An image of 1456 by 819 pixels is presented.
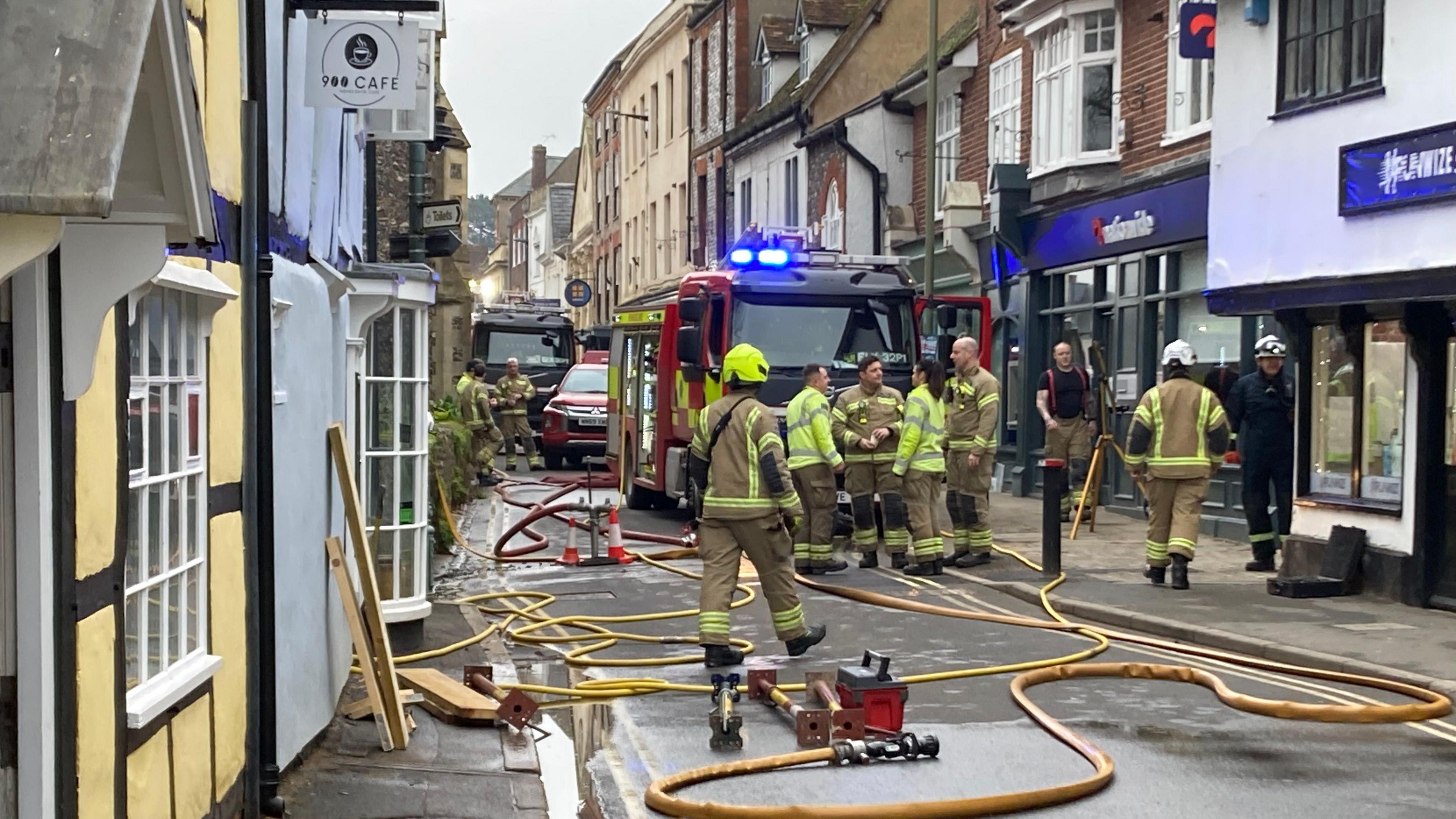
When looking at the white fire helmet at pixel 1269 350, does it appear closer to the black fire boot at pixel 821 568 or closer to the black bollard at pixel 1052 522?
the black bollard at pixel 1052 522

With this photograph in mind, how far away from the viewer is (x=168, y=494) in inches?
208

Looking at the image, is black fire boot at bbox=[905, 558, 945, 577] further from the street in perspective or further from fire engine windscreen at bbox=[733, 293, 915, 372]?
fire engine windscreen at bbox=[733, 293, 915, 372]

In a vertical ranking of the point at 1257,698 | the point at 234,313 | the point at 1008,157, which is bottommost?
the point at 1257,698

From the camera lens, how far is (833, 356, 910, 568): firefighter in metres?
14.3

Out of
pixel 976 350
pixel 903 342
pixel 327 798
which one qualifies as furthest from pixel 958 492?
pixel 327 798

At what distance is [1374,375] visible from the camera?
12.5 metres

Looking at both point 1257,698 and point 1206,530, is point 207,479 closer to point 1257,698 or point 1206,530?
point 1257,698

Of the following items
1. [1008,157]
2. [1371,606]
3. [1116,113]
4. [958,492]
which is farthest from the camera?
[1008,157]

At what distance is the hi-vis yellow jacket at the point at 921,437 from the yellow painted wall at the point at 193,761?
8932mm

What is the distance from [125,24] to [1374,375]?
433 inches

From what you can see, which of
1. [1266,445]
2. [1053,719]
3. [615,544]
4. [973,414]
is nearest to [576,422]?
[615,544]

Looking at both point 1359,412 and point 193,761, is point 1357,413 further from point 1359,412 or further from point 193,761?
point 193,761

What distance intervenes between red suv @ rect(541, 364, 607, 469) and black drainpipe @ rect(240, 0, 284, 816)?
19.5 m

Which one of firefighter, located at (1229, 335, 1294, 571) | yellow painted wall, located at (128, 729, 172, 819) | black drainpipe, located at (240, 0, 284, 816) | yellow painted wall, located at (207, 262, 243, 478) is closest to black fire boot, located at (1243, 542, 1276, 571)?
firefighter, located at (1229, 335, 1294, 571)
